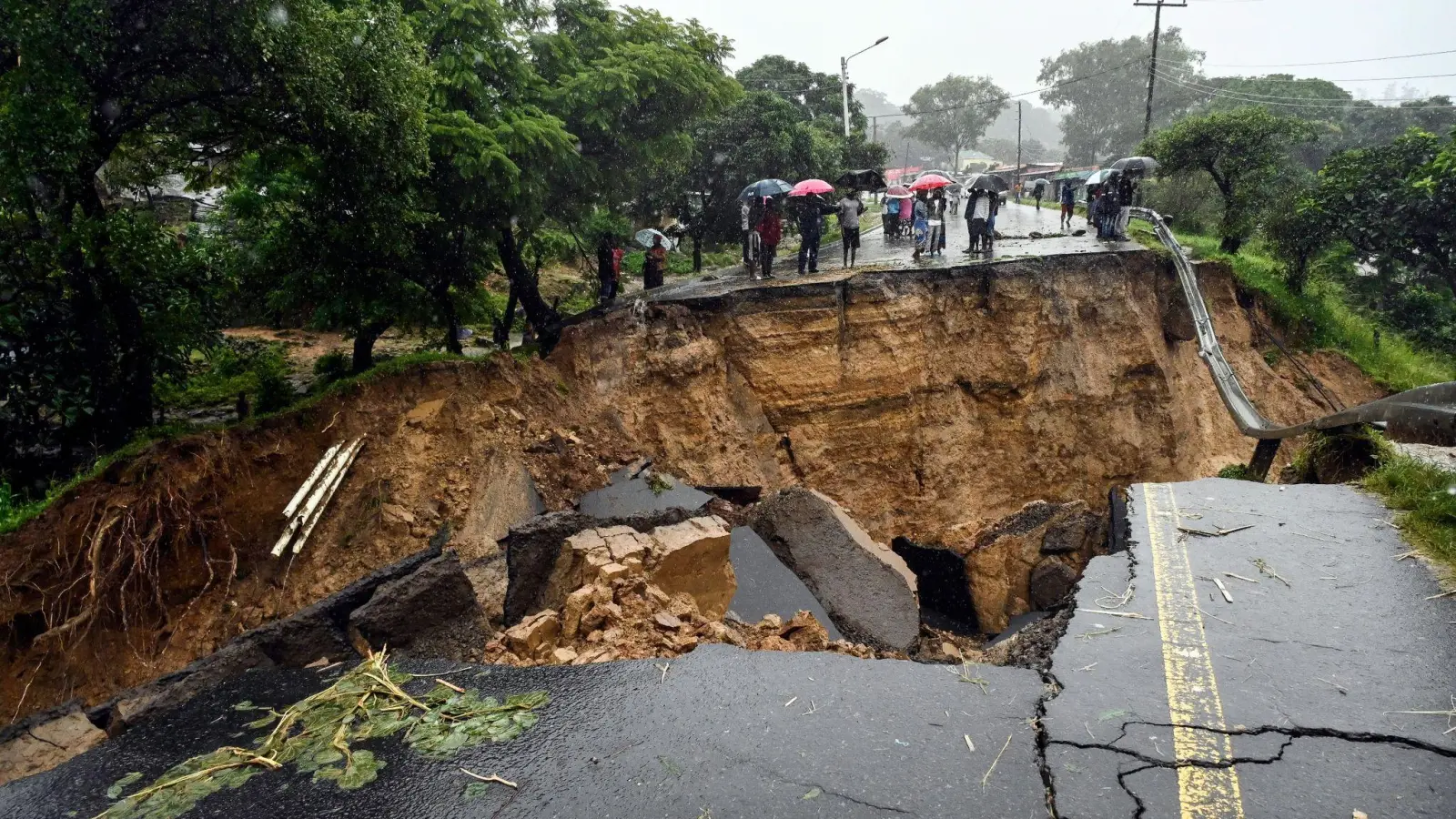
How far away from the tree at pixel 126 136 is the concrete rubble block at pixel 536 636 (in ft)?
18.2

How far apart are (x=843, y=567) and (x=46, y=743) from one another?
23.1 feet

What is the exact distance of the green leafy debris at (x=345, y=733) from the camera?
404 cm

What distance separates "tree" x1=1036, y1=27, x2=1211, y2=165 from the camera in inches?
2495

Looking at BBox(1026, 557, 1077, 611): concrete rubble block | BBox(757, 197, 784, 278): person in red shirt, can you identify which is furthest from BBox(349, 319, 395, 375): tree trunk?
BBox(1026, 557, 1077, 611): concrete rubble block

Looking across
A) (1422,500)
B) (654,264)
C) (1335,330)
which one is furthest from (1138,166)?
(1422,500)

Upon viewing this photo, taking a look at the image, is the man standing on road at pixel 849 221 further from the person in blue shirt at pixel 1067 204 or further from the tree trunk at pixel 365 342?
the person in blue shirt at pixel 1067 204

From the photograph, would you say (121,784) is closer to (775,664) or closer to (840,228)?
(775,664)

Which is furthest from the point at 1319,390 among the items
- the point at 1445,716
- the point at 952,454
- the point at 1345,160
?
the point at 1445,716

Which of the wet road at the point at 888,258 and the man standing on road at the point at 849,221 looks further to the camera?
the man standing on road at the point at 849,221

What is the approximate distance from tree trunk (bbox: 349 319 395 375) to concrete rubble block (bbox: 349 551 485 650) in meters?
5.96

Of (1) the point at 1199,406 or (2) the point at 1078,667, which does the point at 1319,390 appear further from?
(2) the point at 1078,667

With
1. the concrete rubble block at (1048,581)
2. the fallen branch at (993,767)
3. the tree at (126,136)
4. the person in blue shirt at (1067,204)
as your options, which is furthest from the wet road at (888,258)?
the fallen branch at (993,767)

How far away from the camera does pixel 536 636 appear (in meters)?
5.63

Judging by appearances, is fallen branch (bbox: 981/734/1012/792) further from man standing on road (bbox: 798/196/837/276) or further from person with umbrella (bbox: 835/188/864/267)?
person with umbrella (bbox: 835/188/864/267)
